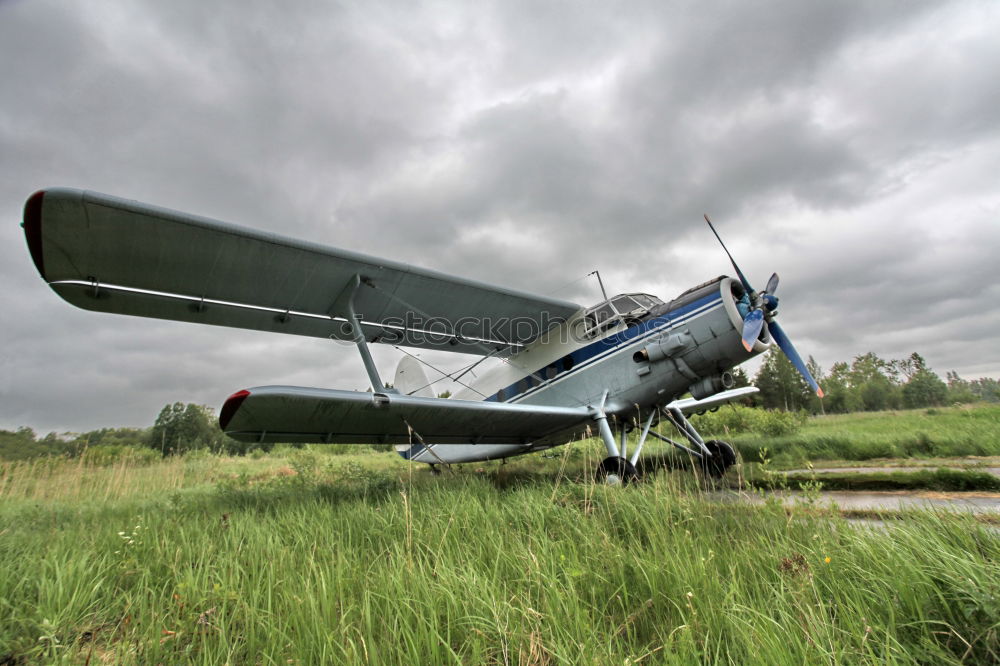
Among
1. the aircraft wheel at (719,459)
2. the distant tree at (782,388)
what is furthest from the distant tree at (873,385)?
the aircraft wheel at (719,459)

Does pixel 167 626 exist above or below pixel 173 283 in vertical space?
below

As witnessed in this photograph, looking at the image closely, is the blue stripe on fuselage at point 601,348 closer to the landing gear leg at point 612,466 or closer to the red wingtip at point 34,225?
the landing gear leg at point 612,466

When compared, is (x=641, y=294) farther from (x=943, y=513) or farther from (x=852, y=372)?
(x=852, y=372)

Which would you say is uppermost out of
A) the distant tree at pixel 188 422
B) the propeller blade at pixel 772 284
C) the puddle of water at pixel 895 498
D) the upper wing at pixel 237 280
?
the distant tree at pixel 188 422

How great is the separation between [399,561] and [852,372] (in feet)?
363

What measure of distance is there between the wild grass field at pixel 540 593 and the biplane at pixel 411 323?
137 centimetres

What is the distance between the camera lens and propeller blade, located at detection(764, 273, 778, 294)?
6059 mm

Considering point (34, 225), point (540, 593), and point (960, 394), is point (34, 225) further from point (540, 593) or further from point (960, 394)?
point (960, 394)

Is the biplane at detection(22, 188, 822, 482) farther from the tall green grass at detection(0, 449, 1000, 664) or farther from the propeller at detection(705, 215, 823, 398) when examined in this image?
the tall green grass at detection(0, 449, 1000, 664)

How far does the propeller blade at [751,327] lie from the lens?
18.1ft

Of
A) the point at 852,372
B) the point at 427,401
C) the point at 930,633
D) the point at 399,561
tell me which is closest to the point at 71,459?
the point at 427,401

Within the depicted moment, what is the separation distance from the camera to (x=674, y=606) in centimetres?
174

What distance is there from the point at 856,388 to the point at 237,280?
311ft

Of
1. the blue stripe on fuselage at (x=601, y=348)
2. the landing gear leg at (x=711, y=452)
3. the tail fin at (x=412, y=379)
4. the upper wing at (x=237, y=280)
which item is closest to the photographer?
the upper wing at (x=237, y=280)
